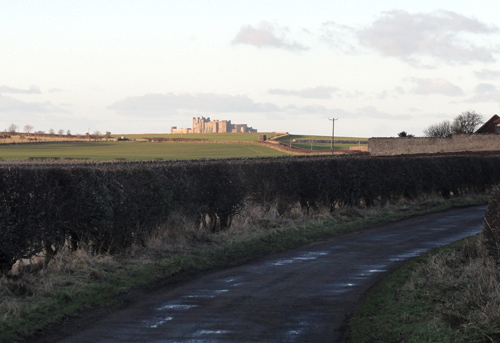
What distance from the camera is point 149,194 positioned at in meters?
14.5

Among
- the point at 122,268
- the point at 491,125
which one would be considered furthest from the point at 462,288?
the point at 491,125

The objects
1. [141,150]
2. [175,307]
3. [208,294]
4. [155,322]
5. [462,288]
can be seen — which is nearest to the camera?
[155,322]

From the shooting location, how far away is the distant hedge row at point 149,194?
35.8 feet

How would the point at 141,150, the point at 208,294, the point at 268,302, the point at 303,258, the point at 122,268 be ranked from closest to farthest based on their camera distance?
the point at 268,302 → the point at 208,294 → the point at 122,268 → the point at 303,258 → the point at 141,150

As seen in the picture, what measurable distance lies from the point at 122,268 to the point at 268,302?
3572mm

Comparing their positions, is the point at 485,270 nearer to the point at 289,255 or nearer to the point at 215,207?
the point at 289,255

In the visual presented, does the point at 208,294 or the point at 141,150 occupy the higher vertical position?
the point at 141,150

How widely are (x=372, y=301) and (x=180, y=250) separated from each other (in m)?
5.76

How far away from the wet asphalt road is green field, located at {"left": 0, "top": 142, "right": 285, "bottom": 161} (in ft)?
249

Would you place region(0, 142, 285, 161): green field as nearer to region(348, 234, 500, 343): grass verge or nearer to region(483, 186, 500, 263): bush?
region(483, 186, 500, 263): bush

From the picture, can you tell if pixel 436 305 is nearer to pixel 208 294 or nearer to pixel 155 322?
pixel 208 294

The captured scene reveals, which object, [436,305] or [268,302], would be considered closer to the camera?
[436,305]

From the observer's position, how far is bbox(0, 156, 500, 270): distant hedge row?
10906mm

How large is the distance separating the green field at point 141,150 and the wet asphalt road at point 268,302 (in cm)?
7605
